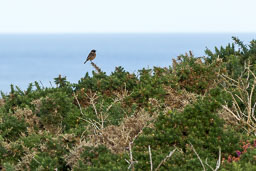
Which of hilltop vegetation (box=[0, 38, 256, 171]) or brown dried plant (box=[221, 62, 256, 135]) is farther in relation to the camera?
brown dried plant (box=[221, 62, 256, 135])

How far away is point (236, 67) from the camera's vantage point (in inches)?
392

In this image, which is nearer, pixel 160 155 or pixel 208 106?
pixel 160 155

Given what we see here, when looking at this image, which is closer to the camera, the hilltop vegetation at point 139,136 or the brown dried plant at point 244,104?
the hilltop vegetation at point 139,136

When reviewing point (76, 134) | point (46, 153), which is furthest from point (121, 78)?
point (46, 153)

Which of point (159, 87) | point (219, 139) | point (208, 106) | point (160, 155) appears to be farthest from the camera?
point (159, 87)

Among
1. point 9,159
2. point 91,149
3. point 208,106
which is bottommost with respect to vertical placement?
point 9,159

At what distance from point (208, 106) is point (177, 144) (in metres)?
0.72

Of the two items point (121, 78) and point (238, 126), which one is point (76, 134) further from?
point (121, 78)

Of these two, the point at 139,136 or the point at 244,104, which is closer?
the point at 139,136

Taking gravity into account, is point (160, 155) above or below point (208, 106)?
below

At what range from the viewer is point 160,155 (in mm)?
4910

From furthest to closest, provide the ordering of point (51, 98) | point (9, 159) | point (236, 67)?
1. point (236, 67)
2. point (51, 98)
3. point (9, 159)

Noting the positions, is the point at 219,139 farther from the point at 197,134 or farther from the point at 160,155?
the point at 160,155

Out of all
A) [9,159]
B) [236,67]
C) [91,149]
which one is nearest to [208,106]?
[91,149]
